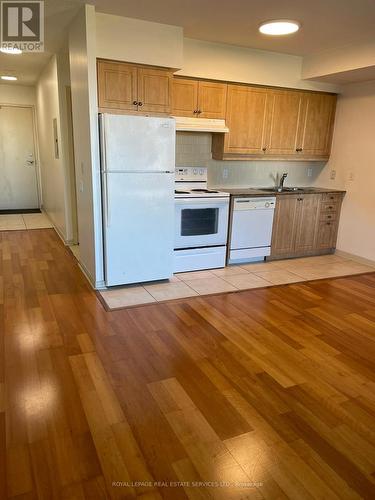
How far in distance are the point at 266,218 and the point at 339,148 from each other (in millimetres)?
1652

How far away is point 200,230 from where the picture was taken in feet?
13.7

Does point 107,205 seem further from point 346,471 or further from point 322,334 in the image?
point 346,471

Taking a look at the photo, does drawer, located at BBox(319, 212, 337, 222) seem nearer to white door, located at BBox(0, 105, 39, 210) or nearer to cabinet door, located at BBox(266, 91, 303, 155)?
cabinet door, located at BBox(266, 91, 303, 155)

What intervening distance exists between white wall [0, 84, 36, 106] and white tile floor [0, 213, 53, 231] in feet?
7.40

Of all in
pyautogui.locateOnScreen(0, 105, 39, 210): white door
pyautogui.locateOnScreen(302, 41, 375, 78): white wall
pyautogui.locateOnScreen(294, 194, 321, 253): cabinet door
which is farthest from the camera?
pyautogui.locateOnScreen(0, 105, 39, 210): white door

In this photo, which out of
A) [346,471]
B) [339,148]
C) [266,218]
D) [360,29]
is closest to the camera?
[346,471]

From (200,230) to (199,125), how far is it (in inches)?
47.5

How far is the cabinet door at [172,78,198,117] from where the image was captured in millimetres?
4051

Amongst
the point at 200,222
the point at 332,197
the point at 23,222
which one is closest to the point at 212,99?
the point at 200,222

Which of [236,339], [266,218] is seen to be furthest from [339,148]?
[236,339]

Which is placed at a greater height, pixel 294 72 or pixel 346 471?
pixel 294 72

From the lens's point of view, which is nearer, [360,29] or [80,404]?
[80,404]

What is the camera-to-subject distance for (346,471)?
5.40 feet

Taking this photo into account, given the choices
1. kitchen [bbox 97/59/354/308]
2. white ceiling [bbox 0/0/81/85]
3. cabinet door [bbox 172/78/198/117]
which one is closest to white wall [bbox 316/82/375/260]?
kitchen [bbox 97/59/354/308]
